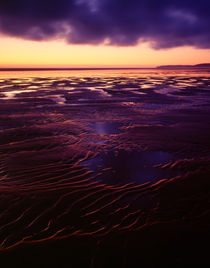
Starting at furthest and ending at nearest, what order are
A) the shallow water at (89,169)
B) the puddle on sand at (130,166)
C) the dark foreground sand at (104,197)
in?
the puddle on sand at (130,166), the shallow water at (89,169), the dark foreground sand at (104,197)

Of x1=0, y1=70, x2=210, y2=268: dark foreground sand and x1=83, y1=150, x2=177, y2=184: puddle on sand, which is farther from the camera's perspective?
x1=83, y1=150, x2=177, y2=184: puddle on sand

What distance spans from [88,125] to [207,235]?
298 inches

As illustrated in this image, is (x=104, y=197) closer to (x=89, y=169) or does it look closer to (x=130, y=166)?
(x=89, y=169)

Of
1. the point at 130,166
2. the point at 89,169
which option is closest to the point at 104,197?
the point at 89,169

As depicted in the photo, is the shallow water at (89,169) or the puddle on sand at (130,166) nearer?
the shallow water at (89,169)

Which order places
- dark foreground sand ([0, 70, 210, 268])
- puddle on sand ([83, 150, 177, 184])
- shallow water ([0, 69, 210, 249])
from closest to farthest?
dark foreground sand ([0, 70, 210, 268])
shallow water ([0, 69, 210, 249])
puddle on sand ([83, 150, 177, 184])

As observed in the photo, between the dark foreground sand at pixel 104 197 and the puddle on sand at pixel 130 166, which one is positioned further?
the puddle on sand at pixel 130 166

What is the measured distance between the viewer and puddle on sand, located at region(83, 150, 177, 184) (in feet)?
17.8

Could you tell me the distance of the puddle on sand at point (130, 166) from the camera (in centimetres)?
543

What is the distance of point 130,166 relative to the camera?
6.10 meters

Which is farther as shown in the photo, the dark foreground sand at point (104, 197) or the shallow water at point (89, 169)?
the shallow water at point (89, 169)

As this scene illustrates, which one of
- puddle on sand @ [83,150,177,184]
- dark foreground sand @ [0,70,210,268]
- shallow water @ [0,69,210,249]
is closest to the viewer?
dark foreground sand @ [0,70,210,268]

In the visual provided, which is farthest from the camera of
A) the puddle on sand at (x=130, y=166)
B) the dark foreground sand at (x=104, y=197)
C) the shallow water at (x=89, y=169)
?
the puddle on sand at (x=130, y=166)

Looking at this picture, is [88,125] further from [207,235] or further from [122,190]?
[207,235]
